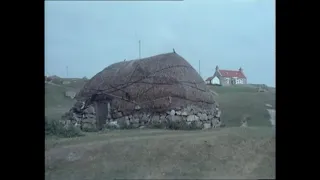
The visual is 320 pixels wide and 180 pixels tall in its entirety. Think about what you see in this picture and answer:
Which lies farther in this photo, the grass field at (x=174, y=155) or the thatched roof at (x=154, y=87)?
the thatched roof at (x=154, y=87)

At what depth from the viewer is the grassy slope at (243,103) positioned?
148 inches

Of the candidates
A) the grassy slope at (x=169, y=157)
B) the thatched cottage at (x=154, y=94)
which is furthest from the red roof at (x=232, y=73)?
the thatched cottage at (x=154, y=94)

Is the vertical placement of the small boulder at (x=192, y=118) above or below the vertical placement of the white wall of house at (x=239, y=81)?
below

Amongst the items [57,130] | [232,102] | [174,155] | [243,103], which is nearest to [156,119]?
[232,102]

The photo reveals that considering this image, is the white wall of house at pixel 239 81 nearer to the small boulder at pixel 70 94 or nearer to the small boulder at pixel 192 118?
the small boulder at pixel 192 118

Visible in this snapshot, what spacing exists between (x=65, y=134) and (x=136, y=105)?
188 cm

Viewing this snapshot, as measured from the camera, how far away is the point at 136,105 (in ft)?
20.1

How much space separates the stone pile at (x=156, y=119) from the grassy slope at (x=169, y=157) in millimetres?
1577

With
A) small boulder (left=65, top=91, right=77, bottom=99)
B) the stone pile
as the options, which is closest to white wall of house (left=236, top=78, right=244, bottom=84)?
the stone pile

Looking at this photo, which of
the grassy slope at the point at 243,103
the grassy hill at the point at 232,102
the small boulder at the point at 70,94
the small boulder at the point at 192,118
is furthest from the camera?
the small boulder at the point at 192,118

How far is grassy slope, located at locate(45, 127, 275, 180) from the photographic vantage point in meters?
2.96

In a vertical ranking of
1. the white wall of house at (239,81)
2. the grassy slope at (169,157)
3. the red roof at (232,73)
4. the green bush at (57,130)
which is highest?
the red roof at (232,73)
